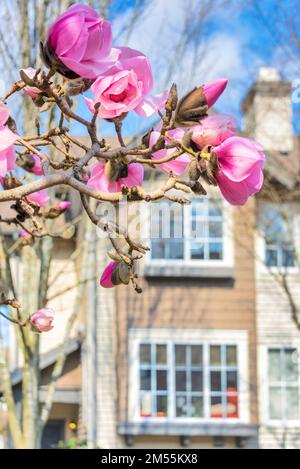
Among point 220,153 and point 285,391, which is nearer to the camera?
point 220,153

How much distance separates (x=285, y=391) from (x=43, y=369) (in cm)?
370

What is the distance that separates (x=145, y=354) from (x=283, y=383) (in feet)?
7.17

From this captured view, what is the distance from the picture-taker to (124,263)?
187 cm

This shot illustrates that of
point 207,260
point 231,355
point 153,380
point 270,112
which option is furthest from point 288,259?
point 153,380

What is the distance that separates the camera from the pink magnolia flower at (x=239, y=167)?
150cm

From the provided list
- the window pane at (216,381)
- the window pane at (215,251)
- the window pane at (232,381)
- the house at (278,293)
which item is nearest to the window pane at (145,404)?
the window pane at (216,381)

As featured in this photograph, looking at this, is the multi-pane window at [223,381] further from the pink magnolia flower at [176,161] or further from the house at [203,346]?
the pink magnolia flower at [176,161]

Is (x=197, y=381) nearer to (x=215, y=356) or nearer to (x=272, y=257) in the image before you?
(x=215, y=356)

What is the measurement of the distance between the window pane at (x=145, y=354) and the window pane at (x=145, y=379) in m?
0.13

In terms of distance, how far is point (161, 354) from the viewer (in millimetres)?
13297
